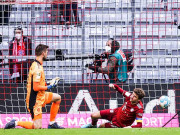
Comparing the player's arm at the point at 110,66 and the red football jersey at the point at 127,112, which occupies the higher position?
the player's arm at the point at 110,66

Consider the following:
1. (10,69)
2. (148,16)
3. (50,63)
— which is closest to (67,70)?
(50,63)

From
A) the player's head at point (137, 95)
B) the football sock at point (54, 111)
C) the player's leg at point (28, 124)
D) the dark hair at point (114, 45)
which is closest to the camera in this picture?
the player's leg at point (28, 124)

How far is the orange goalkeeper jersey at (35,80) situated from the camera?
30.9 feet

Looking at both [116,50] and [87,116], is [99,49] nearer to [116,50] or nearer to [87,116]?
[116,50]

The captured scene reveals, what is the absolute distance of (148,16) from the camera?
1309 centimetres

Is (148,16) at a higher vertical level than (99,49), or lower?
higher

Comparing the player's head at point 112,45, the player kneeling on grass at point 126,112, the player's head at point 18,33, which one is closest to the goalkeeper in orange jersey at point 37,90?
the player kneeling on grass at point 126,112

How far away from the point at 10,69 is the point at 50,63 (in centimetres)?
95

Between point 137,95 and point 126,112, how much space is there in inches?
22.1

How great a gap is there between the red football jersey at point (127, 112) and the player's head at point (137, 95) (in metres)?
0.13

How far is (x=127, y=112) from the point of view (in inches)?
407

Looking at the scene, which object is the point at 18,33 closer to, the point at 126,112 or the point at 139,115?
the point at 126,112

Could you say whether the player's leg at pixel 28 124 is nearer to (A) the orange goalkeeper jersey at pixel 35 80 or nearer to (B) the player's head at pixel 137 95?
(A) the orange goalkeeper jersey at pixel 35 80

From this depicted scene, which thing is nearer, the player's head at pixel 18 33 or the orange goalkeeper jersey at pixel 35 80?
the orange goalkeeper jersey at pixel 35 80
